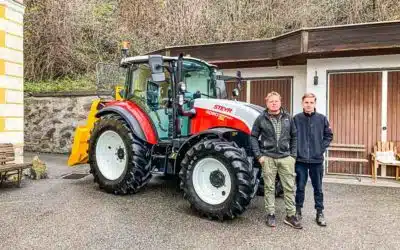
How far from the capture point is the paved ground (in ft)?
11.8

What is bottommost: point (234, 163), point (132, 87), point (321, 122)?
point (234, 163)

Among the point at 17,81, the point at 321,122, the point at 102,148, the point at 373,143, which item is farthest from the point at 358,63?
the point at 17,81

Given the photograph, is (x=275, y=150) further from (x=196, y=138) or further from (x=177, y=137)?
(x=177, y=137)

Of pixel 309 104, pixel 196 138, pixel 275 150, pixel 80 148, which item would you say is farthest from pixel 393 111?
pixel 80 148

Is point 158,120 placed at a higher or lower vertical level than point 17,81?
lower

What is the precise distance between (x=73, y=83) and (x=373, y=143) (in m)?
8.56

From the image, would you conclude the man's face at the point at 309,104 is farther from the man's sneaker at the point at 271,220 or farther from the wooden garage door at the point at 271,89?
the wooden garage door at the point at 271,89

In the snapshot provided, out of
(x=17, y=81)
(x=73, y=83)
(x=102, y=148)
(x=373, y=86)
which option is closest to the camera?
(x=102, y=148)

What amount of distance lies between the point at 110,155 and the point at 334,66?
4.89 meters

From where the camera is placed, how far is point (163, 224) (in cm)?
417

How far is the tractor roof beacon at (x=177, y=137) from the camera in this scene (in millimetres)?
4285

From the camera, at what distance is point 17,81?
6.70 metres

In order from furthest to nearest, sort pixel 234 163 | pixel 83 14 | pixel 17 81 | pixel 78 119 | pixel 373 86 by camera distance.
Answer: pixel 83 14 < pixel 78 119 < pixel 373 86 < pixel 17 81 < pixel 234 163

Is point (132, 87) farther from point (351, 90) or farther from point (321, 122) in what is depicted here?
point (351, 90)
